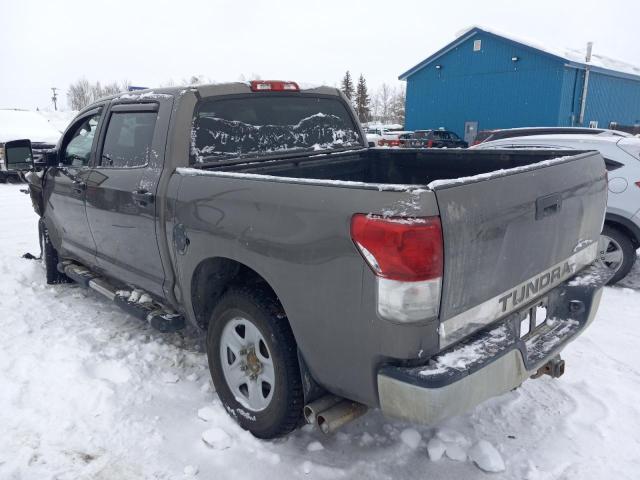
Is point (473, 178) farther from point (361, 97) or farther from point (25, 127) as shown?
point (361, 97)

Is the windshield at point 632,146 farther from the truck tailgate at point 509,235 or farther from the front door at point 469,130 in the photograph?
the front door at point 469,130

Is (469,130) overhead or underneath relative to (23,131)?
underneath

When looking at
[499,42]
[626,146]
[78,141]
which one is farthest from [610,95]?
[78,141]

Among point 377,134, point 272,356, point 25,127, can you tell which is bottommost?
point 377,134

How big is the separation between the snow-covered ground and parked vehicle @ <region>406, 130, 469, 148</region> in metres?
19.8

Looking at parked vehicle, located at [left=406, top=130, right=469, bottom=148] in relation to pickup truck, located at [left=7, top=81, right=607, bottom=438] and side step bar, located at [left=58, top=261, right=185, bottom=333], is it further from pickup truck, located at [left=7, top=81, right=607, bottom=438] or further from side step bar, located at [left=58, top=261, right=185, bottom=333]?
side step bar, located at [left=58, top=261, right=185, bottom=333]

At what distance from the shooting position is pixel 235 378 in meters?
3.02

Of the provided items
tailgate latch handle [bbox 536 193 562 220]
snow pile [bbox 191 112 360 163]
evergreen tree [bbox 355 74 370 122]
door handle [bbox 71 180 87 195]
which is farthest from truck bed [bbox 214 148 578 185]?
evergreen tree [bbox 355 74 370 122]

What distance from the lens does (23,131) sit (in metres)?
15.4

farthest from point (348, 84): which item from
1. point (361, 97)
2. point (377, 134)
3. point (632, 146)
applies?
point (632, 146)

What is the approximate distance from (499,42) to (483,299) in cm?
2532

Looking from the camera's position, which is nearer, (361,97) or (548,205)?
(548,205)

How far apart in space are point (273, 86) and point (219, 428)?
2.43 meters

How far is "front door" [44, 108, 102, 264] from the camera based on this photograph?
14.1 ft
